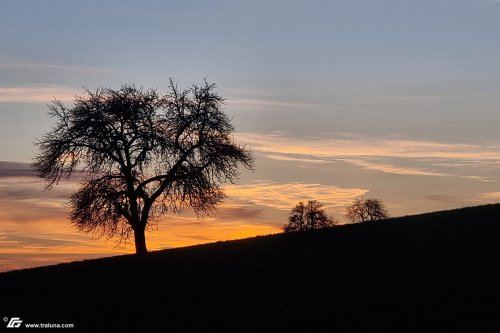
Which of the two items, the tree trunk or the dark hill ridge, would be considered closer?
the dark hill ridge

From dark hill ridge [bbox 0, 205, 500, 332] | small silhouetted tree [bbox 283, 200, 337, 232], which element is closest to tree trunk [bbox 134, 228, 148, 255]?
dark hill ridge [bbox 0, 205, 500, 332]

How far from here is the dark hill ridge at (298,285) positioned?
22.0 m

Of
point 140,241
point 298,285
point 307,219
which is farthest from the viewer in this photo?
point 307,219

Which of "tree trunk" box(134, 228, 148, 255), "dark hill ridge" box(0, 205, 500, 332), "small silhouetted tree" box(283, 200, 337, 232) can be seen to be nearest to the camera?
"dark hill ridge" box(0, 205, 500, 332)

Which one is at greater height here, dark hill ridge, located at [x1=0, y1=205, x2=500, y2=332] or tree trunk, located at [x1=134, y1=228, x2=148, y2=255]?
tree trunk, located at [x1=134, y1=228, x2=148, y2=255]

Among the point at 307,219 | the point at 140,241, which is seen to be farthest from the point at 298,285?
the point at 307,219

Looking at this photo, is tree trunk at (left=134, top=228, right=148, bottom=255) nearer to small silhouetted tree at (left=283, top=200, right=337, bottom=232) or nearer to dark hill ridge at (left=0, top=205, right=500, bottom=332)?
dark hill ridge at (left=0, top=205, right=500, bottom=332)

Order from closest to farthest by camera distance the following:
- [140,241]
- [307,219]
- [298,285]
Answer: [298,285], [140,241], [307,219]

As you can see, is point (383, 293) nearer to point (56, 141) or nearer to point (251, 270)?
point (251, 270)

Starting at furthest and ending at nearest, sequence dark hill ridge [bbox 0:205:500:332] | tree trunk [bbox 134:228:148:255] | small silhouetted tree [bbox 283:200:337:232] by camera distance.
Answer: small silhouetted tree [bbox 283:200:337:232] < tree trunk [bbox 134:228:148:255] < dark hill ridge [bbox 0:205:500:332]

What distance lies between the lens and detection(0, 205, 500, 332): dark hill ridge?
22.0 m

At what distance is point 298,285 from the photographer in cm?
2791

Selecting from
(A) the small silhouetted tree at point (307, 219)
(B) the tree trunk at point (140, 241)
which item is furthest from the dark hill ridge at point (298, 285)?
(A) the small silhouetted tree at point (307, 219)

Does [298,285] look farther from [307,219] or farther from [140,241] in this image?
[307,219]
